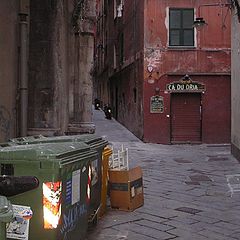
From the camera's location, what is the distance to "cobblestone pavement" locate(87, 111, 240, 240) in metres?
6.24

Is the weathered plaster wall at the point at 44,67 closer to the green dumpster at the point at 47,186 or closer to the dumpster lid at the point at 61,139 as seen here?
the dumpster lid at the point at 61,139

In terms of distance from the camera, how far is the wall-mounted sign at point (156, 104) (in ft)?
66.7

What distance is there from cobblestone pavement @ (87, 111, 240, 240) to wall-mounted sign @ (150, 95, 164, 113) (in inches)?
200

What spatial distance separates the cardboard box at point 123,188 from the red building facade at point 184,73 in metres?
13.0

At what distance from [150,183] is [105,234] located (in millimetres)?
4085

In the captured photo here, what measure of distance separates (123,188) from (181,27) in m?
14.1

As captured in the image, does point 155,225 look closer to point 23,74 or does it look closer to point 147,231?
point 147,231

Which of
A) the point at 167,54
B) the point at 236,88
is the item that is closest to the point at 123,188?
the point at 236,88

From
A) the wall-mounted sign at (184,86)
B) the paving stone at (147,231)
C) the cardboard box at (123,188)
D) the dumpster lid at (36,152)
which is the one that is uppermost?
the wall-mounted sign at (184,86)

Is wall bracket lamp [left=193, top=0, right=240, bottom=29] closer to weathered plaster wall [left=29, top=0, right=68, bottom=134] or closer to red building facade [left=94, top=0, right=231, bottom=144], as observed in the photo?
red building facade [left=94, top=0, right=231, bottom=144]

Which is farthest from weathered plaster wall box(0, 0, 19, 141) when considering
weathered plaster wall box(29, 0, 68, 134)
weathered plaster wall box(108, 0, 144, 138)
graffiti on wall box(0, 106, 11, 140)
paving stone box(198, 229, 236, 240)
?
weathered plaster wall box(108, 0, 144, 138)

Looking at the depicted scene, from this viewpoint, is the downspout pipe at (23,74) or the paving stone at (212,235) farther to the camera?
the downspout pipe at (23,74)

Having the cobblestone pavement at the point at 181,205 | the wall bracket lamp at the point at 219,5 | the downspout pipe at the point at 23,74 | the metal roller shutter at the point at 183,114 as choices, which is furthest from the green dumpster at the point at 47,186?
the metal roller shutter at the point at 183,114

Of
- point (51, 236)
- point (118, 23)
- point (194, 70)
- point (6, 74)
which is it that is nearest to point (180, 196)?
point (6, 74)
